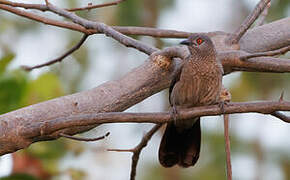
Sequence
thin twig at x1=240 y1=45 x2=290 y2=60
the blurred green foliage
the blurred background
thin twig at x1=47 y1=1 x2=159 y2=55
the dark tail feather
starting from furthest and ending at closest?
the blurred background, the dark tail feather, the blurred green foliage, thin twig at x1=47 y1=1 x2=159 y2=55, thin twig at x1=240 y1=45 x2=290 y2=60

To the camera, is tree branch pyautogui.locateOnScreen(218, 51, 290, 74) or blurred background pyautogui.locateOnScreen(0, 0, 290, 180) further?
blurred background pyautogui.locateOnScreen(0, 0, 290, 180)

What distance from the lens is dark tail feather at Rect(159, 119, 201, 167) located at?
175 inches

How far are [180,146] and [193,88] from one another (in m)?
0.52

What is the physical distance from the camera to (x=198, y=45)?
4426mm

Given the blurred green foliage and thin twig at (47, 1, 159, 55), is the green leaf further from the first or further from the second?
the blurred green foliage

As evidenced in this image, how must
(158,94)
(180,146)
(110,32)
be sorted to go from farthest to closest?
(158,94), (180,146), (110,32)

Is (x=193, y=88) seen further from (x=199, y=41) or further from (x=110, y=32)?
(x=110, y=32)

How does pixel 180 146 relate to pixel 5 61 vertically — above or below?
below

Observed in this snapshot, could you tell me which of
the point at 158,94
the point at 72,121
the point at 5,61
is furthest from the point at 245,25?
the point at 158,94

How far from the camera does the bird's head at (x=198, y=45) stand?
4.32 metres

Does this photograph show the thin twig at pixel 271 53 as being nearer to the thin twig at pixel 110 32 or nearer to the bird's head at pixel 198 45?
the thin twig at pixel 110 32

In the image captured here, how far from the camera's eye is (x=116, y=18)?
467 inches

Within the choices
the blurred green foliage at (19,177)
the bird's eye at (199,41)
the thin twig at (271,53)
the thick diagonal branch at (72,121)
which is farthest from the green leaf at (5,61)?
the thin twig at (271,53)

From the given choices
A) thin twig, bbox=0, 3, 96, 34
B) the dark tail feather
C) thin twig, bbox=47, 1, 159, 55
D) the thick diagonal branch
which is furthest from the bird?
the thick diagonal branch
